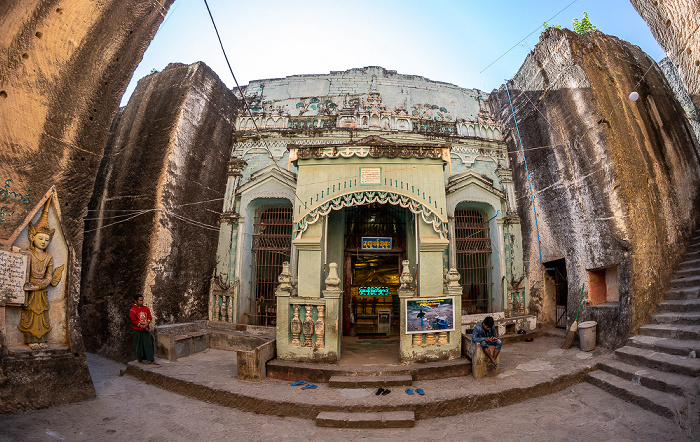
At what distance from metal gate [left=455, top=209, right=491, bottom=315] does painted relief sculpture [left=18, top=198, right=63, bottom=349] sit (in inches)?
353

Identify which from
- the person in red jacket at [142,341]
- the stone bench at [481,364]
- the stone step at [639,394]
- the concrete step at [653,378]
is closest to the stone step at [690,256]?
the concrete step at [653,378]

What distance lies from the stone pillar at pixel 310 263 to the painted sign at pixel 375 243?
10.4 feet

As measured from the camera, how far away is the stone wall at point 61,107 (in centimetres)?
491

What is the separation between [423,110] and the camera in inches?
464

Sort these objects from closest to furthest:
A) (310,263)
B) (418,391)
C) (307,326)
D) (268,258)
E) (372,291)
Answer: (418,391)
(307,326)
(310,263)
(268,258)
(372,291)

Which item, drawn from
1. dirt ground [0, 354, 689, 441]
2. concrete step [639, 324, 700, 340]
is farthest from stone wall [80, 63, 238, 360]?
concrete step [639, 324, 700, 340]

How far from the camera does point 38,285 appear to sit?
5.11 m

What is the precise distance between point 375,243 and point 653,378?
6454 mm

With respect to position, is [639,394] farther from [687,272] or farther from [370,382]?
[687,272]

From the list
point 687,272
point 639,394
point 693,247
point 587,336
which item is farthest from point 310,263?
point 693,247

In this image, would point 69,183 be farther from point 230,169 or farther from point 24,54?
point 230,169

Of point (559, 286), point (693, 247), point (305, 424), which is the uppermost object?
point (693, 247)

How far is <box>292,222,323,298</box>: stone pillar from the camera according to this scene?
22.1 ft

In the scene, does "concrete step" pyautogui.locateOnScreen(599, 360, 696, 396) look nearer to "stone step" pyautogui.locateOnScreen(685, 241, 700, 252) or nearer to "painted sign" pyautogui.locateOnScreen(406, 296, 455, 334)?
"painted sign" pyautogui.locateOnScreen(406, 296, 455, 334)
